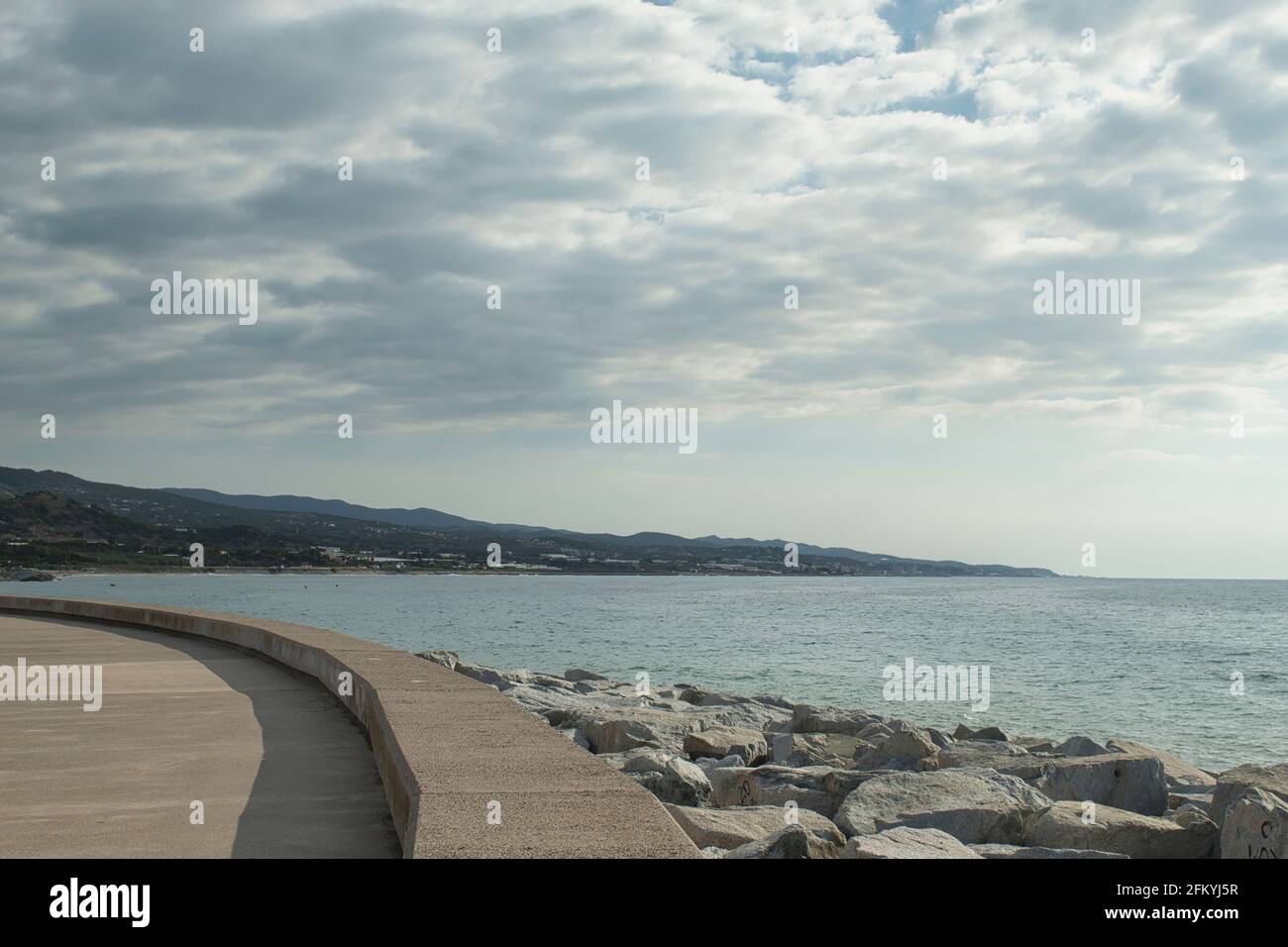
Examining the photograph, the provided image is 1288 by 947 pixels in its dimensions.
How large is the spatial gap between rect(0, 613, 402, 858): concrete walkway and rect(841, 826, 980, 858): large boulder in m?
2.43

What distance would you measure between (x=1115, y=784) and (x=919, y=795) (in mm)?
3195

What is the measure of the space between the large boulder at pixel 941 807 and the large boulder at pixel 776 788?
53cm

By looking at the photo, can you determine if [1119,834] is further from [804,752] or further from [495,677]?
[495,677]

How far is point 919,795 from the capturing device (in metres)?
8.41

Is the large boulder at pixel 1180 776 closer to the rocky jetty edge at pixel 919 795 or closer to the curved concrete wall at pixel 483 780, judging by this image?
the rocky jetty edge at pixel 919 795

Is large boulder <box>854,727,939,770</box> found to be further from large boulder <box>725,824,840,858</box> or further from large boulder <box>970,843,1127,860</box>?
large boulder <box>725,824,840,858</box>

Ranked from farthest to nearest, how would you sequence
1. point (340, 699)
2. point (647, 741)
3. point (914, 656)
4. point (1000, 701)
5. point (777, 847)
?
point (914, 656), point (1000, 701), point (647, 741), point (340, 699), point (777, 847)

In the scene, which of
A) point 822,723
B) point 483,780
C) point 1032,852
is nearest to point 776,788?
point 1032,852

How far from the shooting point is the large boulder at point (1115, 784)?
10367mm
